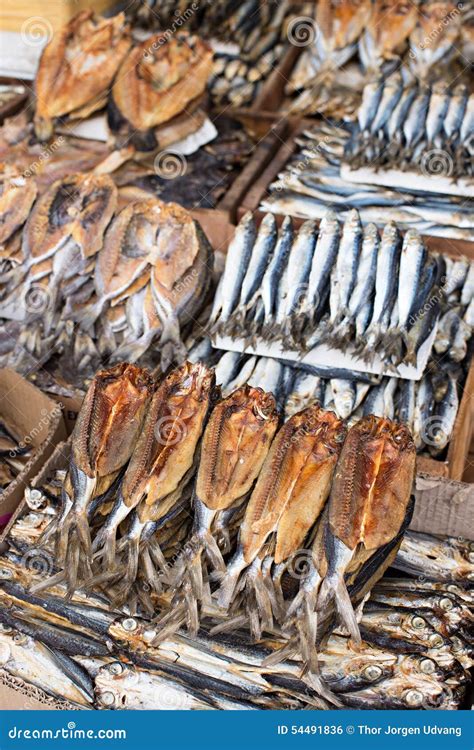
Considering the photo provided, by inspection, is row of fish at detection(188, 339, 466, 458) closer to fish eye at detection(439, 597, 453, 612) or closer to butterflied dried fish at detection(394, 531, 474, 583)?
butterflied dried fish at detection(394, 531, 474, 583)

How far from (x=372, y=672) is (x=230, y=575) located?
1.62ft

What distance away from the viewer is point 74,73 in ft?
15.7

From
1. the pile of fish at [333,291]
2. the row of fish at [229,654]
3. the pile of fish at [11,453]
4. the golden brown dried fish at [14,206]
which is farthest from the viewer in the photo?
the golden brown dried fish at [14,206]

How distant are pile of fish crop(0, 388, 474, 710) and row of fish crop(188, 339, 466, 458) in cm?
77

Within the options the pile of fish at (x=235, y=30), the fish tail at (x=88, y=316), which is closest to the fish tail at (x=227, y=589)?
the fish tail at (x=88, y=316)

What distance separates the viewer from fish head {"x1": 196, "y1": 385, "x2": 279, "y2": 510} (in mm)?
2529

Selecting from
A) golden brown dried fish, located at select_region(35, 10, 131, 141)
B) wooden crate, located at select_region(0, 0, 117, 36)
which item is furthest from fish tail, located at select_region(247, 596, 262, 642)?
wooden crate, located at select_region(0, 0, 117, 36)

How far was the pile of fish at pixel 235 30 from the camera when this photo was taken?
5.85 m

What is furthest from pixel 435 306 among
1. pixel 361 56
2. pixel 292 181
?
pixel 361 56

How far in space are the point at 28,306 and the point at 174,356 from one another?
0.69 metres

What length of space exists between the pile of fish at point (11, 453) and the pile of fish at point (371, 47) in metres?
3.00

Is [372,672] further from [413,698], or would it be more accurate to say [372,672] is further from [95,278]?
[95,278]

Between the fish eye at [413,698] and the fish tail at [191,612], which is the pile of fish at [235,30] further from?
the fish eye at [413,698]

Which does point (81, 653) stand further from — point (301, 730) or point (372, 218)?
point (372, 218)
